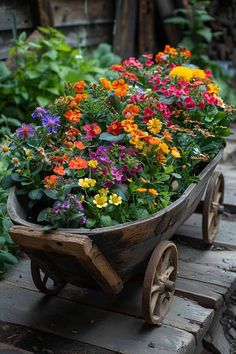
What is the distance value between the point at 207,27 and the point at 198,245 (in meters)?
4.01

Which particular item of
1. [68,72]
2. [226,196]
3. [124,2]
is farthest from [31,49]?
[226,196]

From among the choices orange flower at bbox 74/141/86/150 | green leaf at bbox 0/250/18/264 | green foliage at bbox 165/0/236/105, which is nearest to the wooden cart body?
orange flower at bbox 74/141/86/150

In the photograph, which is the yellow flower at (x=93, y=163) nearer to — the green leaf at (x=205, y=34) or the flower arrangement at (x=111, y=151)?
the flower arrangement at (x=111, y=151)

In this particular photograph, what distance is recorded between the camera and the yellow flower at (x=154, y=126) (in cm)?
242

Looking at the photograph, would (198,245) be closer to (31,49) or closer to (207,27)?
(31,49)

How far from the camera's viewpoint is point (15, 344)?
235 centimetres

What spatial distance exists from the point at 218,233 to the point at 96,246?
5.05 ft

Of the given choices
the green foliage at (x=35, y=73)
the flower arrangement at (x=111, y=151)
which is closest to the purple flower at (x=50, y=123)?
the flower arrangement at (x=111, y=151)

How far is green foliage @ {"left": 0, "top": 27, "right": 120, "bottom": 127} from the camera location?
444cm

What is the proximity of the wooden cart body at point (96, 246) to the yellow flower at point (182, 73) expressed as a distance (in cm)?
80

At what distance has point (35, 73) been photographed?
177 inches

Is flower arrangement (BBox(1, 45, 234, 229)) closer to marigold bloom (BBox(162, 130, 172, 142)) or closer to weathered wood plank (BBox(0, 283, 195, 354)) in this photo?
marigold bloom (BBox(162, 130, 172, 142))

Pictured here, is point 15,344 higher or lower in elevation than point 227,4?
lower

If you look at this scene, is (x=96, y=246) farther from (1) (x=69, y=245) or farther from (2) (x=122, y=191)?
(2) (x=122, y=191)
